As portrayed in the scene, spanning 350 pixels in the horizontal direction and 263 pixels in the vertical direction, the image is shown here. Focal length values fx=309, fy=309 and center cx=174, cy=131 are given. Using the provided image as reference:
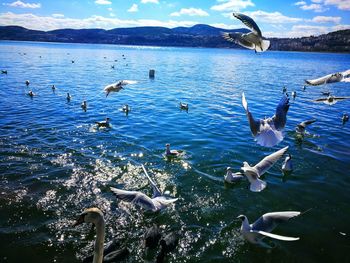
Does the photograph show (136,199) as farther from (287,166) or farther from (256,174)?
(287,166)

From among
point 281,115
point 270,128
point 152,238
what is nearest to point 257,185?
point 270,128

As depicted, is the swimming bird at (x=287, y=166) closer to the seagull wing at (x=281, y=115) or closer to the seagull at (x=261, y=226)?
the seagull wing at (x=281, y=115)

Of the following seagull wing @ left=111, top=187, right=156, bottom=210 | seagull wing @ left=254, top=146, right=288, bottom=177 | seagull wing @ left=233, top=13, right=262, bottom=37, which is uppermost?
seagull wing @ left=233, top=13, right=262, bottom=37

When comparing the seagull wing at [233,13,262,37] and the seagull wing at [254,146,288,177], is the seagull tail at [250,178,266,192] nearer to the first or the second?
the seagull wing at [254,146,288,177]

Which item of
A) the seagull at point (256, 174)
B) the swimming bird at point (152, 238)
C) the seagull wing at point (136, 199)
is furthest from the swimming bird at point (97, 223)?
the seagull at point (256, 174)

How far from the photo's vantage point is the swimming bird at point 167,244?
302 inches

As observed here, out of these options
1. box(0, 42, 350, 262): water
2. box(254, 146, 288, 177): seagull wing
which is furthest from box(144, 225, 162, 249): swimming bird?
box(254, 146, 288, 177): seagull wing

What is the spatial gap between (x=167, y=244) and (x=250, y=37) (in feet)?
20.3

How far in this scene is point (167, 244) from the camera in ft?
26.0

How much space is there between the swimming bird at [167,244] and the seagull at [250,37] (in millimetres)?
5643

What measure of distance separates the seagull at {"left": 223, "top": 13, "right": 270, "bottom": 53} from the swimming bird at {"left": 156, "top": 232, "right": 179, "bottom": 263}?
5643 mm

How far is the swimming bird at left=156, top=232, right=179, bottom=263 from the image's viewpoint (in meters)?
7.68

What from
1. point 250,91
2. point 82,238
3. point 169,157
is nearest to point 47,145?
point 169,157

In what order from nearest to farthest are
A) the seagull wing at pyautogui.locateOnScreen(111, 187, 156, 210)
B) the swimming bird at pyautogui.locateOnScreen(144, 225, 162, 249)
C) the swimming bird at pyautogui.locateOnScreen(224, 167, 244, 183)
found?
the swimming bird at pyautogui.locateOnScreen(144, 225, 162, 249)
the seagull wing at pyautogui.locateOnScreen(111, 187, 156, 210)
the swimming bird at pyautogui.locateOnScreen(224, 167, 244, 183)
